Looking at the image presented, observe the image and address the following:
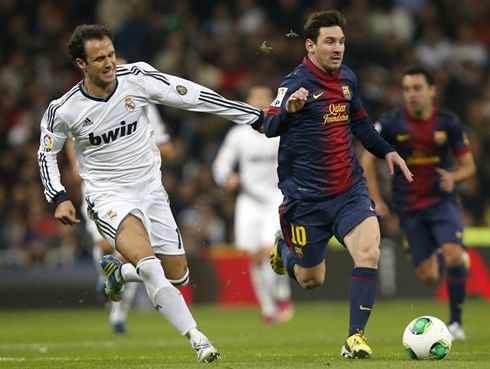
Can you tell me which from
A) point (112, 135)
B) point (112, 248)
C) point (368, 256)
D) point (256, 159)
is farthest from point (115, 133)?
point (256, 159)

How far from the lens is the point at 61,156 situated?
18656mm

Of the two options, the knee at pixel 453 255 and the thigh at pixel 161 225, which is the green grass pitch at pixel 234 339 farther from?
the thigh at pixel 161 225

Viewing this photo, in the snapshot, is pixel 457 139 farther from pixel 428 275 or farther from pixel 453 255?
pixel 428 275

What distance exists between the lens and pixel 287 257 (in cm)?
937

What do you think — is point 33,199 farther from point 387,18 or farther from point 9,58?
point 387,18

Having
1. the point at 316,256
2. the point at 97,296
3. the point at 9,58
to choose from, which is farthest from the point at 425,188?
the point at 9,58

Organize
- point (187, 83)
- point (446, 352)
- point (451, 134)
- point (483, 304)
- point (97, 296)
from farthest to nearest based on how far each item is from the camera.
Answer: point (97, 296)
point (483, 304)
point (451, 134)
point (187, 83)
point (446, 352)

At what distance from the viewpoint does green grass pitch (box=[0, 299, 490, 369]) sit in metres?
8.00

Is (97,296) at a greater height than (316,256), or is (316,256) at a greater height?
(316,256)

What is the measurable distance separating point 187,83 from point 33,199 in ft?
32.0

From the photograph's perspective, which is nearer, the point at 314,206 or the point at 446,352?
the point at 446,352

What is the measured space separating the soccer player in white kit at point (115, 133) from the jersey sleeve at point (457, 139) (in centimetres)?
310

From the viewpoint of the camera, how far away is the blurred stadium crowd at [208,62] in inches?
712

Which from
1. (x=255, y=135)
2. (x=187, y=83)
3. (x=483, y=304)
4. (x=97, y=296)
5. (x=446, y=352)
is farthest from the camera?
(x=97, y=296)
